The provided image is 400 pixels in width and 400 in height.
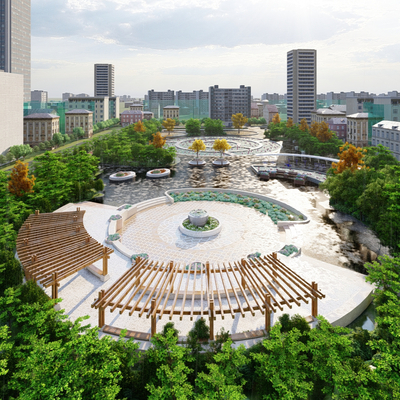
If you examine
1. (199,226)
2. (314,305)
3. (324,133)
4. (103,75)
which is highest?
(103,75)

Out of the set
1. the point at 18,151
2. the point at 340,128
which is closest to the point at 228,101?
the point at 340,128

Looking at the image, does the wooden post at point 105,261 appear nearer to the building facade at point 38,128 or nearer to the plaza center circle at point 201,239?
the plaza center circle at point 201,239

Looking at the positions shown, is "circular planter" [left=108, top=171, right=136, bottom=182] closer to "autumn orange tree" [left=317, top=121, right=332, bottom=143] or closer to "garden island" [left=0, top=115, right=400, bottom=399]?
"garden island" [left=0, top=115, right=400, bottom=399]

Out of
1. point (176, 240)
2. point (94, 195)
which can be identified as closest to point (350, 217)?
point (176, 240)

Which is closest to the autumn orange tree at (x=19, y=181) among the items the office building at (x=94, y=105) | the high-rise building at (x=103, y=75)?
the office building at (x=94, y=105)

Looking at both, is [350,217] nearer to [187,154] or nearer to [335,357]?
[335,357]

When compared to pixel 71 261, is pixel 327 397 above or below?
below

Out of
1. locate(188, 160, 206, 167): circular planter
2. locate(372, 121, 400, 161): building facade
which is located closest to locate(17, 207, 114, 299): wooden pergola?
locate(188, 160, 206, 167): circular planter

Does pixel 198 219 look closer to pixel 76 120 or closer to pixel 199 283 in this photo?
pixel 199 283
